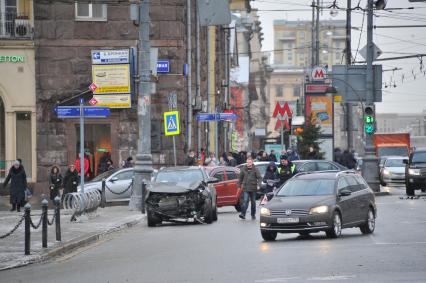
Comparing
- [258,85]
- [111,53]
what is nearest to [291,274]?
[111,53]

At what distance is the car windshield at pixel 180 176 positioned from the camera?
3014 cm

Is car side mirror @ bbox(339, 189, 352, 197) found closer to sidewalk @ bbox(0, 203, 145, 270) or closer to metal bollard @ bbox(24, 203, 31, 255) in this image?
sidewalk @ bbox(0, 203, 145, 270)

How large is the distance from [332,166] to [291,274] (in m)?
28.8

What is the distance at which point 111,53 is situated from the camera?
Answer: 1706 inches

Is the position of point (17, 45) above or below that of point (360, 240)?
above

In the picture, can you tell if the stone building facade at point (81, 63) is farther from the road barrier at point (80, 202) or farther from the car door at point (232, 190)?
the road barrier at point (80, 202)

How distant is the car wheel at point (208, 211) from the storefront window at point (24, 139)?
17.4 metres

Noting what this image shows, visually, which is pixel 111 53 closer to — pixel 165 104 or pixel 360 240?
pixel 165 104

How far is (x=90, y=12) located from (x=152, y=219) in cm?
1794

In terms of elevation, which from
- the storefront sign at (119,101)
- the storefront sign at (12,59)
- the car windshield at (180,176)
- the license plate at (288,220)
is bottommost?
the license plate at (288,220)

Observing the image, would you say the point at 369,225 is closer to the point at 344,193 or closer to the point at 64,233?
the point at 344,193

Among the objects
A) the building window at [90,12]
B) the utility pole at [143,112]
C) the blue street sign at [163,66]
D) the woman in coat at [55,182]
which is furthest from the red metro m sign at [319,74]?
the utility pole at [143,112]

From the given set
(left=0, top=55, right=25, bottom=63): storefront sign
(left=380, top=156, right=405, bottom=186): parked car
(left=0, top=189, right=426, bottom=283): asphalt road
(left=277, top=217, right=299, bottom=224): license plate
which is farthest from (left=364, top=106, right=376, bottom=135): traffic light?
→ (left=277, top=217, right=299, bottom=224): license plate

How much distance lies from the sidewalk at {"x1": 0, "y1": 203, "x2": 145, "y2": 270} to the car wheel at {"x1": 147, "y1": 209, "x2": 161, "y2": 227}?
65 centimetres
